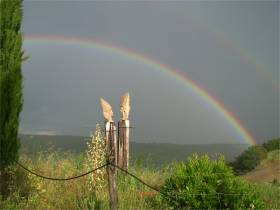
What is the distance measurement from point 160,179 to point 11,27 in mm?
5442

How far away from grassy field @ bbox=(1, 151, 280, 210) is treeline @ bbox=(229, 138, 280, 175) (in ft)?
32.1

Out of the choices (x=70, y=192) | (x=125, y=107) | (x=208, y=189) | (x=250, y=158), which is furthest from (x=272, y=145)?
(x=208, y=189)

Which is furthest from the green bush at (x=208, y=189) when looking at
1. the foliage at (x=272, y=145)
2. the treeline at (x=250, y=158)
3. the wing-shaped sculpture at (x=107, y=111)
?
the foliage at (x=272, y=145)

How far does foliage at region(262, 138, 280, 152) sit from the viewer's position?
25672 millimetres

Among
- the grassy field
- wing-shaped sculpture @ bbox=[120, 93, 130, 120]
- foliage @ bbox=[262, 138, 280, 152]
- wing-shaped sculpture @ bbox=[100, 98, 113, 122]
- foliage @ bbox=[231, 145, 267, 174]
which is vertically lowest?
the grassy field

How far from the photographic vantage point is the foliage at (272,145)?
1011 inches

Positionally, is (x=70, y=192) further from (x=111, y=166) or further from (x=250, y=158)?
(x=250, y=158)

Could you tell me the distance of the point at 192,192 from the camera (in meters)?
10.3

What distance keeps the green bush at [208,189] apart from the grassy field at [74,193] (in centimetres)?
63

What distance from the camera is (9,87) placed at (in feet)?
41.4

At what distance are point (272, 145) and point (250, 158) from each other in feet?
8.52

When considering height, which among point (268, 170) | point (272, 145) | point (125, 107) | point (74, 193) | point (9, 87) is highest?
point (9, 87)

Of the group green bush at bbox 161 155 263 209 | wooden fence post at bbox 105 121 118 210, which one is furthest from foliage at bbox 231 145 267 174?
wooden fence post at bbox 105 121 118 210

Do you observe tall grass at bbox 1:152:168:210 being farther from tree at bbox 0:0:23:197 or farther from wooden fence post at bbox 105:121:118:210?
wooden fence post at bbox 105:121:118:210
